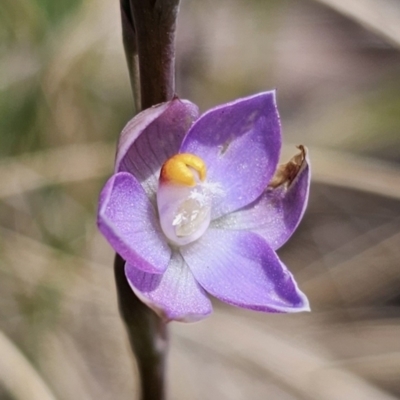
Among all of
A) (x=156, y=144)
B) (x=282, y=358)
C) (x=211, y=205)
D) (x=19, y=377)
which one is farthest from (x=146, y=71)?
(x=282, y=358)

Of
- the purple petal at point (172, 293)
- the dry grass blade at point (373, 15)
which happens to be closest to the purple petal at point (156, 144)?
the purple petal at point (172, 293)

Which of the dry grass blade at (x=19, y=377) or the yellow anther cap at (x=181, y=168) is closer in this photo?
the yellow anther cap at (x=181, y=168)

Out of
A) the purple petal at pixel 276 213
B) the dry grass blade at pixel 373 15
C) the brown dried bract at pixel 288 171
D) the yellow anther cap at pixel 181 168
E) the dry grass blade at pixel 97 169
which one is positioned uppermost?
the yellow anther cap at pixel 181 168

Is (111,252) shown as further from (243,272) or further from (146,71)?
(146,71)

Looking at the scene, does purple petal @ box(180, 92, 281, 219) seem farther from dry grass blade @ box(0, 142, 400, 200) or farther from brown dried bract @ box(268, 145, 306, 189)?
dry grass blade @ box(0, 142, 400, 200)

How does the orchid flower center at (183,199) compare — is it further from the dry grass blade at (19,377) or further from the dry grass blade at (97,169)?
the dry grass blade at (97,169)

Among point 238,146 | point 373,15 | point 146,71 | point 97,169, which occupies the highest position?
point 146,71

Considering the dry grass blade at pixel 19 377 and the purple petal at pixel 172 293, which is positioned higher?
the purple petal at pixel 172 293

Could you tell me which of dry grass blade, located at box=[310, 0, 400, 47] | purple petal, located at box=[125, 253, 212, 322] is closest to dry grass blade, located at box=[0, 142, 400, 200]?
dry grass blade, located at box=[310, 0, 400, 47]
